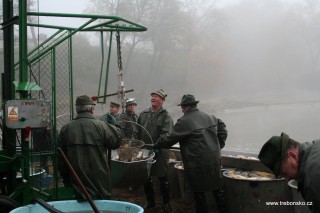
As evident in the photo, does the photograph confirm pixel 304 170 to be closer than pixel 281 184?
Yes

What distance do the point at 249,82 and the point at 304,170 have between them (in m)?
58.1

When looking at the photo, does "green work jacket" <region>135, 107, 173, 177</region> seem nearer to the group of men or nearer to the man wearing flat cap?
the group of men

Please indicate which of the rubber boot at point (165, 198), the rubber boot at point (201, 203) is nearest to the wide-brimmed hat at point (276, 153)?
the rubber boot at point (201, 203)

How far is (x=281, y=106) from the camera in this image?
1708 inches

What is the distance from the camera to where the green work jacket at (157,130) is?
255 inches

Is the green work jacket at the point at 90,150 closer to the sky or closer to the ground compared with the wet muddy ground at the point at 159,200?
closer to the sky

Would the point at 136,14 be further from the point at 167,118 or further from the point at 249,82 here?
the point at 167,118

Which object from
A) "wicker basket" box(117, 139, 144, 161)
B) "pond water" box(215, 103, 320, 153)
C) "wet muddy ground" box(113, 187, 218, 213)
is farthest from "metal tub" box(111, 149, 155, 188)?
"pond water" box(215, 103, 320, 153)

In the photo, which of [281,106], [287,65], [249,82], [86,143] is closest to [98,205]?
[86,143]

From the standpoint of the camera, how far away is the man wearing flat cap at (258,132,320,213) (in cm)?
223

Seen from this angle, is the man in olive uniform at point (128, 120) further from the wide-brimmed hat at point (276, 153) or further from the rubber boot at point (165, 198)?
the wide-brimmed hat at point (276, 153)

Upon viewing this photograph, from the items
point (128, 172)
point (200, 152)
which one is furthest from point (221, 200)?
point (128, 172)

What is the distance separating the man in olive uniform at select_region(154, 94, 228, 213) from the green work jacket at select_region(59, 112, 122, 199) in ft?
4.27

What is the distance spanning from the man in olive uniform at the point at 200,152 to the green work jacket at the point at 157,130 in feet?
2.93
